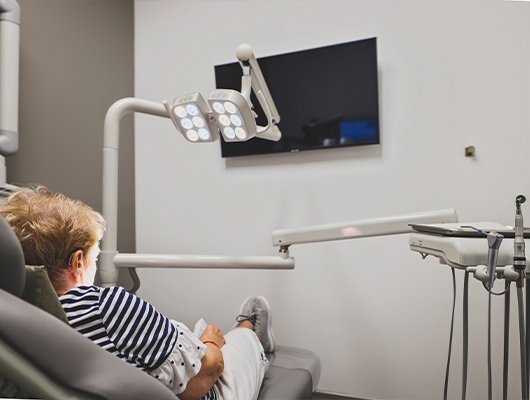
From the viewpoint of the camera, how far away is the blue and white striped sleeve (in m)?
0.87

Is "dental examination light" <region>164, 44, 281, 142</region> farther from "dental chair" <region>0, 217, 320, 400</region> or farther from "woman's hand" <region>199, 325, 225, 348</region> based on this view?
"dental chair" <region>0, 217, 320, 400</region>

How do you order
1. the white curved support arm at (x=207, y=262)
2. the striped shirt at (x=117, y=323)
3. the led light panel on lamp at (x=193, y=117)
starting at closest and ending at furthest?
the striped shirt at (x=117, y=323) → the led light panel on lamp at (x=193, y=117) → the white curved support arm at (x=207, y=262)

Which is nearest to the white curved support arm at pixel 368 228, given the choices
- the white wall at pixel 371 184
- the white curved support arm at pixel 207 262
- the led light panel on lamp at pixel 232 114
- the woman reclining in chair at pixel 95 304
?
the white curved support arm at pixel 207 262

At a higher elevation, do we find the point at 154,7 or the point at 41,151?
the point at 154,7

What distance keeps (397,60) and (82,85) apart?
1.73m

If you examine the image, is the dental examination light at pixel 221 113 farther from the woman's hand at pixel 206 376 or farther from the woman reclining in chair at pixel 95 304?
the woman's hand at pixel 206 376

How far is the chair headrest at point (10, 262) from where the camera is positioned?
49cm

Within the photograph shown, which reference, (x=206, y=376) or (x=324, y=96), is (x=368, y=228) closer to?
(x=206, y=376)

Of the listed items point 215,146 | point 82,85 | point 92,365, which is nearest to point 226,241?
point 215,146

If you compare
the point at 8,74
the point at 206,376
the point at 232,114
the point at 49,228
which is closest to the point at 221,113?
the point at 232,114

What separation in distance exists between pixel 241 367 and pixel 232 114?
793mm

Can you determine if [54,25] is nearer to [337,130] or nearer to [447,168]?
[337,130]

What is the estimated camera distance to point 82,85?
2338mm

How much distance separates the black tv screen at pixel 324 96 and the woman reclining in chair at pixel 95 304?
1.32 m
